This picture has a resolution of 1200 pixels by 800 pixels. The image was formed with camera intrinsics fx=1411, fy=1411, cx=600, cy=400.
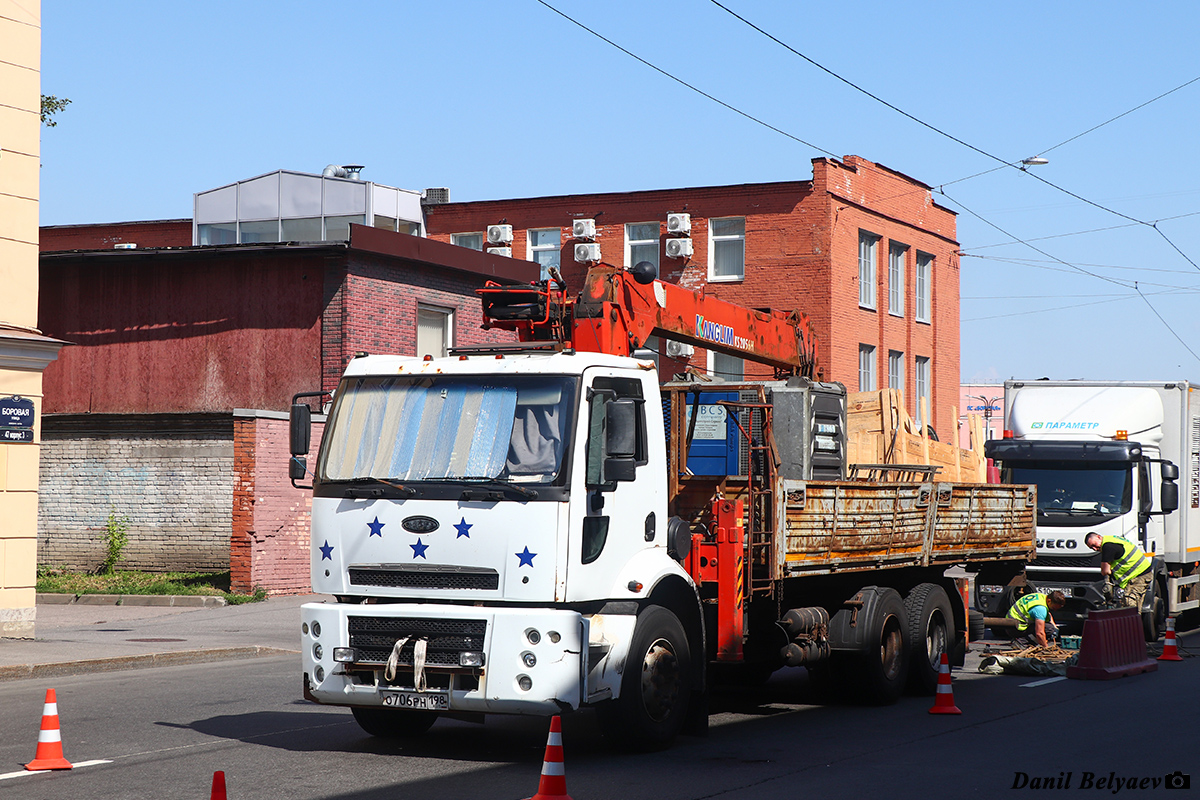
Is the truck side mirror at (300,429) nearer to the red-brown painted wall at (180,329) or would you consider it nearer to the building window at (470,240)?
the red-brown painted wall at (180,329)

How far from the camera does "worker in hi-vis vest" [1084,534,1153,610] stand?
1716 centimetres

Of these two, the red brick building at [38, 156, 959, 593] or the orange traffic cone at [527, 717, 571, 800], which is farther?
the red brick building at [38, 156, 959, 593]

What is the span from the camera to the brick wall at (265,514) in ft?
76.0

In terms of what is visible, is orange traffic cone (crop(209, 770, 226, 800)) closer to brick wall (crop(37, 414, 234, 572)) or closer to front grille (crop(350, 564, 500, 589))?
front grille (crop(350, 564, 500, 589))

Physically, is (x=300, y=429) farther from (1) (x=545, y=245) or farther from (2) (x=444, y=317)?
(1) (x=545, y=245)

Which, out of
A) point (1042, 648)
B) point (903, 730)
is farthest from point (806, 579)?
point (1042, 648)

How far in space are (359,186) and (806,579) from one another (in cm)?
3263

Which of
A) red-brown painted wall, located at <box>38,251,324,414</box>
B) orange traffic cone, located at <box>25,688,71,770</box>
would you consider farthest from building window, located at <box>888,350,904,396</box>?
orange traffic cone, located at <box>25,688,71,770</box>

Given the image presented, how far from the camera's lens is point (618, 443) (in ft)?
30.3

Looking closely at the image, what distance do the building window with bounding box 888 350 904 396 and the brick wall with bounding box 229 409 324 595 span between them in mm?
20492

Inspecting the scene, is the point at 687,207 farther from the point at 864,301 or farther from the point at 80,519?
the point at 80,519

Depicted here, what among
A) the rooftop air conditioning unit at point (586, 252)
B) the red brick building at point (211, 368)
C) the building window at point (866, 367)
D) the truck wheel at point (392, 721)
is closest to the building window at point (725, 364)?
the building window at point (866, 367)

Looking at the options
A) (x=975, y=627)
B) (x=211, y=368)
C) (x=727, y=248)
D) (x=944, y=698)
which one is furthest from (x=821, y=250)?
(x=944, y=698)

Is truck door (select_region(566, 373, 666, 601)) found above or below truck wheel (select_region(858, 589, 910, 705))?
above
